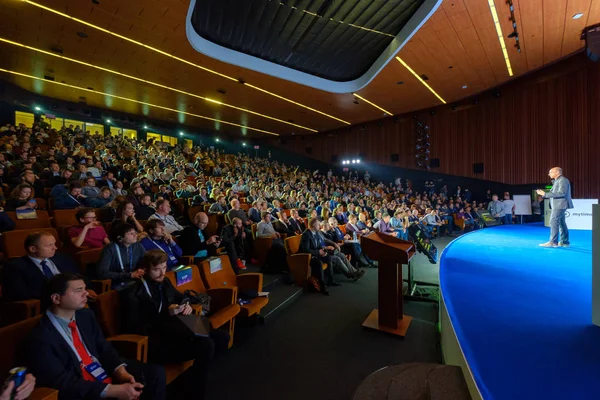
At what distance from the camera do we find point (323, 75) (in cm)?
800

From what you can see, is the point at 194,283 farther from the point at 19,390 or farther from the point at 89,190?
the point at 89,190

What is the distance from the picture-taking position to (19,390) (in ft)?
3.38

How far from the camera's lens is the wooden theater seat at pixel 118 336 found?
1612mm

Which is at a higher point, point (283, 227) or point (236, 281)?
point (283, 227)

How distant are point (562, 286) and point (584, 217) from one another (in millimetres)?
4124

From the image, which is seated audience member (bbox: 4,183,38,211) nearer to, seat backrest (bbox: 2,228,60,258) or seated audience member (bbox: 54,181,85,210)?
seated audience member (bbox: 54,181,85,210)

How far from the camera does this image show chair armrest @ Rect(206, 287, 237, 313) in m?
2.47

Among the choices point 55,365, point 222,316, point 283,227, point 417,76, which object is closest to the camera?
point 55,365

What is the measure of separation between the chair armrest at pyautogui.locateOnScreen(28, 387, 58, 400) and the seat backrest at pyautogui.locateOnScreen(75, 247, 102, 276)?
1742 millimetres

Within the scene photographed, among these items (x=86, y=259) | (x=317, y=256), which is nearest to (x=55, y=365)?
(x=86, y=259)

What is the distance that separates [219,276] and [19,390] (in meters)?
1.86

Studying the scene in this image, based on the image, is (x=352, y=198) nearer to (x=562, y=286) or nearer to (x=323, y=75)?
(x=323, y=75)

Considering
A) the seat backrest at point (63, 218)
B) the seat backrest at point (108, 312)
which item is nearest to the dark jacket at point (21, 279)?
the seat backrest at point (108, 312)

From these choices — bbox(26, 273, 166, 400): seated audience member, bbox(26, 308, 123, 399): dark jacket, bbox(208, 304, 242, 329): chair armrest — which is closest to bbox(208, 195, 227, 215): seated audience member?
bbox(208, 304, 242, 329): chair armrest
